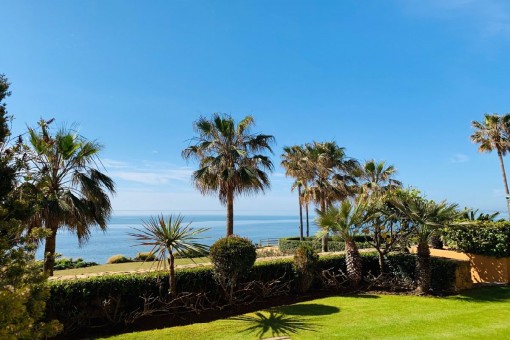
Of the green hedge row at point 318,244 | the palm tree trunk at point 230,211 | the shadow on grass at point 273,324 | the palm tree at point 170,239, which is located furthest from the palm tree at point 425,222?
the green hedge row at point 318,244

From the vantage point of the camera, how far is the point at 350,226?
1170 cm

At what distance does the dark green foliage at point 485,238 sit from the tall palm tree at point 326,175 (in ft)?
42.4

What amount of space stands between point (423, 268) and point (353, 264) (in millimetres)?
2238

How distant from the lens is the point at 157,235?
8656 millimetres

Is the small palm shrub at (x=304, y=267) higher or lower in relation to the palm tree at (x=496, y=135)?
lower

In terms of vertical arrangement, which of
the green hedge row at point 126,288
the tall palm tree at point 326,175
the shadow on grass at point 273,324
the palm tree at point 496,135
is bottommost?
the shadow on grass at point 273,324

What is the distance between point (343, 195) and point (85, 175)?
19.2m

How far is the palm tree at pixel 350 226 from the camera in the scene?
38.2ft

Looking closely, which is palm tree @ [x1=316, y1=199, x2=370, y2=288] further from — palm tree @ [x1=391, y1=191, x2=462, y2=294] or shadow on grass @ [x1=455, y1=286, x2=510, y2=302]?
shadow on grass @ [x1=455, y1=286, x2=510, y2=302]

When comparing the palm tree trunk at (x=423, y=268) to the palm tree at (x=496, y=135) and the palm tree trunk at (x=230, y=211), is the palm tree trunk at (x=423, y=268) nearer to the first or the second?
the palm tree trunk at (x=230, y=211)

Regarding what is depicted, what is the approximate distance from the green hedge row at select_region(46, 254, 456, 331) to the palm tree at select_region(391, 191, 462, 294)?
2.61 feet

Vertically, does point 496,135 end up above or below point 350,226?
above

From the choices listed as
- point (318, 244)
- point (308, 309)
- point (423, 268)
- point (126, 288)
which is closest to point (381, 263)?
point (423, 268)

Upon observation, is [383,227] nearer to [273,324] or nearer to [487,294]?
[487,294]
